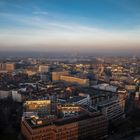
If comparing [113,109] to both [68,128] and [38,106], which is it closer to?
[38,106]

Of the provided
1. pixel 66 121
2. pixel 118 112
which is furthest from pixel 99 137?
pixel 118 112

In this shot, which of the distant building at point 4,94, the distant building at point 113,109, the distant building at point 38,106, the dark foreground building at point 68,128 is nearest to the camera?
the dark foreground building at point 68,128

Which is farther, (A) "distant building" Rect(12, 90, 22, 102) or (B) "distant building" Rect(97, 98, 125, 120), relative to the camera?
(A) "distant building" Rect(12, 90, 22, 102)

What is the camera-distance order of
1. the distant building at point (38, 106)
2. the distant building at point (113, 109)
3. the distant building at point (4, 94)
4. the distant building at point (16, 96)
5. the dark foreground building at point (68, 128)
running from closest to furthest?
the dark foreground building at point (68, 128) < the distant building at point (113, 109) < the distant building at point (38, 106) < the distant building at point (16, 96) < the distant building at point (4, 94)

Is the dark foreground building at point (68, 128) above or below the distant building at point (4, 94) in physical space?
above

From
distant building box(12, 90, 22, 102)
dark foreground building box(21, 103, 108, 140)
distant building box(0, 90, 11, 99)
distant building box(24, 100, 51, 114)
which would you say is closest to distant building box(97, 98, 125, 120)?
dark foreground building box(21, 103, 108, 140)

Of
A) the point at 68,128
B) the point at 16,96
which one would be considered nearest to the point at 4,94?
the point at 16,96

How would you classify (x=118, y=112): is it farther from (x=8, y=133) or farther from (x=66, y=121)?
(x=8, y=133)

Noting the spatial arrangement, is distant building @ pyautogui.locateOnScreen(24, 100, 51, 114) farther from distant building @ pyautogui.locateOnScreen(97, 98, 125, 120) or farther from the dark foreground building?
the dark foreground building

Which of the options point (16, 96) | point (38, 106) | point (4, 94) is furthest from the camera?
point (4, 94)

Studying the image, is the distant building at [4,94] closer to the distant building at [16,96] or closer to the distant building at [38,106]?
the distant building at [16,96]

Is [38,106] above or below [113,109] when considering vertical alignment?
above

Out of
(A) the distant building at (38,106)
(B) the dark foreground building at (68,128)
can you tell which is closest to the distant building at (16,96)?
(A) the distant building at (38,106)
